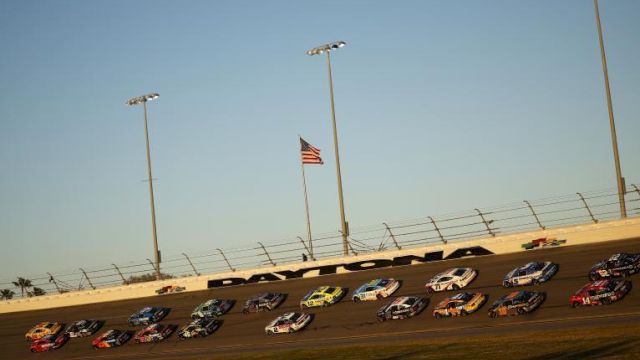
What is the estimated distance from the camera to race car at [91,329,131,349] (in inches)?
1996

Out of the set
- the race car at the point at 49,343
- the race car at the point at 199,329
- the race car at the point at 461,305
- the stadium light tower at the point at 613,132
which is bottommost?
the race car at the point at 49,343

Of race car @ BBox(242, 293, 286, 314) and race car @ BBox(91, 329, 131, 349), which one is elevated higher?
race car @ BBox(242, 293, 286, 314)

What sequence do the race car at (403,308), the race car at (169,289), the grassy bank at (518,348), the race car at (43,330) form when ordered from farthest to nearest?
1. the race car at (169,289)
2. the race car at (43,330)
3. the race car at (403,308)
4. the grassy bank at (518,348)

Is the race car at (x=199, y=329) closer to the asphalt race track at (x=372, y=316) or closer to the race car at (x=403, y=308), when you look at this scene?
the asphalt race track at (x=372, y=316)

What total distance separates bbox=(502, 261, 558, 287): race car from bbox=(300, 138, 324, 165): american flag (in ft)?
71.7

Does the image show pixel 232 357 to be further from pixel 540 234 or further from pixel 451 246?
pixel 540 234

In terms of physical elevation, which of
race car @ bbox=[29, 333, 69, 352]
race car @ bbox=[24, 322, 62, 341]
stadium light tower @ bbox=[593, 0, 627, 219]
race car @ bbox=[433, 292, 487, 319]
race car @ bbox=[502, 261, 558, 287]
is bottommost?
race car @ bbox=[29, 333, 69, 352]

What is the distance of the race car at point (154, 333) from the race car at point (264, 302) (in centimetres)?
510

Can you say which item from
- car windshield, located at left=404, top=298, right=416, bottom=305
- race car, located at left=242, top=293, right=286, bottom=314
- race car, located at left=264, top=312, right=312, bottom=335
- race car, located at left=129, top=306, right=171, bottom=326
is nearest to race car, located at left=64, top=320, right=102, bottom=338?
race car, located at left=129, top=306, right=171, bottom=326

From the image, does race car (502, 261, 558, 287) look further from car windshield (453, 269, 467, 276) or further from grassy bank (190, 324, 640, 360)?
grassy bank (190, 324, 640, 360)

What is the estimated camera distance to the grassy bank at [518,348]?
26172 millimetres

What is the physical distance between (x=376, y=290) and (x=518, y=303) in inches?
443

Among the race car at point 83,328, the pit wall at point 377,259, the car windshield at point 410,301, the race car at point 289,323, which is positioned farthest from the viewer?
the race car at point 83,328

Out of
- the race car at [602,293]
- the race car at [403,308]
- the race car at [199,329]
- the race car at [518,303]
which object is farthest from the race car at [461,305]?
the race car at [199,329]
